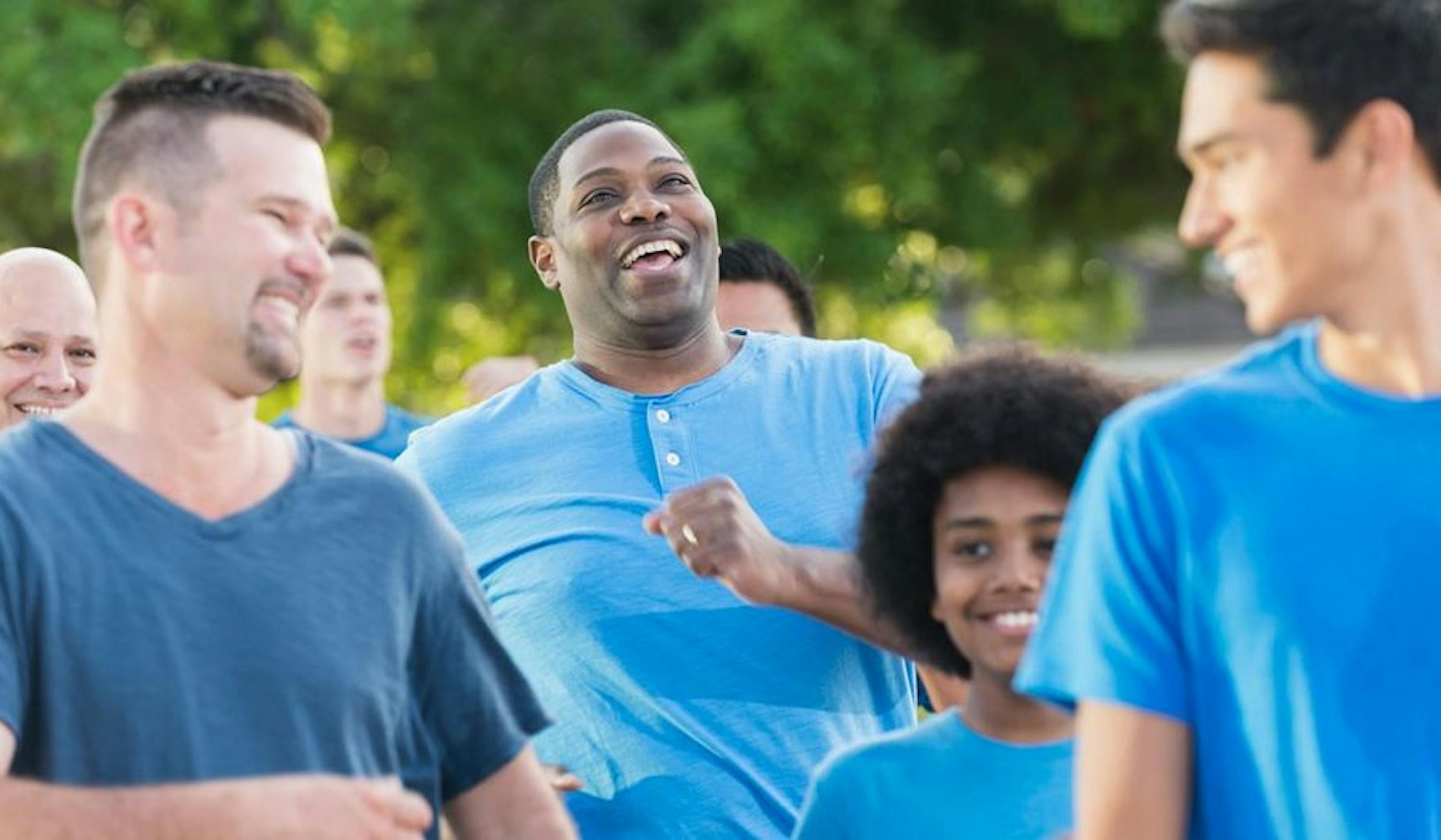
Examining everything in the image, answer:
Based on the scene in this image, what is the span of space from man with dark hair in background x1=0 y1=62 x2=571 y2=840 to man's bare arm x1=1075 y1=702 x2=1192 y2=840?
3.05 feet

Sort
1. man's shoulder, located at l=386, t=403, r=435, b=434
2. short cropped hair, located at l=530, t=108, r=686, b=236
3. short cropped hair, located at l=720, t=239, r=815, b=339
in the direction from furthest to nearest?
1. man's shoulder, located at l=386, t=403, r=435, b=434
2. short cropped hair, located at l=720, t=239, r=815, b=339
3. short cropped hair, located at l=530, t=108, r=686, b=236

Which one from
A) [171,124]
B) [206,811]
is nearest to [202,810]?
[206,811]

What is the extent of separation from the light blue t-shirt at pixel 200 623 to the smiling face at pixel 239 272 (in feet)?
0.62

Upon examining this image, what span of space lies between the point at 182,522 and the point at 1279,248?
4.88ft

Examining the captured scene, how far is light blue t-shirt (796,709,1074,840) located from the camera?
164 inches

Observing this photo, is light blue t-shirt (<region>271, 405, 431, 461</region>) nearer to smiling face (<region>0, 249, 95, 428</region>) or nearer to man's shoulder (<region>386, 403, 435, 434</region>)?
man's shoulder (<region>386, 403, 435, 434</region>)

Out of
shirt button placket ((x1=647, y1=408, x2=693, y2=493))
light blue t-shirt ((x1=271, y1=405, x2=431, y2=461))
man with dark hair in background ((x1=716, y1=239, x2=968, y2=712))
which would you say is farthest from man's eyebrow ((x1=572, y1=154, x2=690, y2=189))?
light blue t-shirt ((x1=271, y1=405, x2=431, y2=461))

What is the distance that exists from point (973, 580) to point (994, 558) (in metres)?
0.05

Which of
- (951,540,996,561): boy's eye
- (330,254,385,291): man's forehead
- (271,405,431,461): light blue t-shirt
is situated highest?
(330,254,385,291): man's forehead

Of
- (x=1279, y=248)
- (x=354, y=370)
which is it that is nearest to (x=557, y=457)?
(x=1279, y=248)

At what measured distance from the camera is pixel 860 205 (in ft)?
57.2

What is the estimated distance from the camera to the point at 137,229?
392cm

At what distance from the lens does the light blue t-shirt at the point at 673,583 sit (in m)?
5.21

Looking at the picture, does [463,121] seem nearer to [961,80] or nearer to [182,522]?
[961,80]
